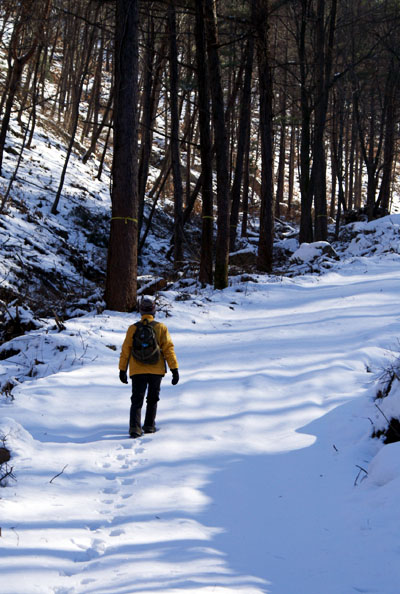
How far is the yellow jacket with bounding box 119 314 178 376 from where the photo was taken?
5594 mm

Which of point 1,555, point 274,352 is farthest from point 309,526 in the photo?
point 274,352

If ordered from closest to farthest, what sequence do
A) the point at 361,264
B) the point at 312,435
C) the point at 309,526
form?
the point at 309,526, the point at 312,435, the point at 361,264

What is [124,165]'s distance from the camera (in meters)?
9.53

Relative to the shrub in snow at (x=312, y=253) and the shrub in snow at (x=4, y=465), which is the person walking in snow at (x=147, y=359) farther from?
the shrub in snow at (x=312, y=253)

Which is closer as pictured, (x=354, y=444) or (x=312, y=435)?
(x=354, y=444)

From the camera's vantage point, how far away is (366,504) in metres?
3.75

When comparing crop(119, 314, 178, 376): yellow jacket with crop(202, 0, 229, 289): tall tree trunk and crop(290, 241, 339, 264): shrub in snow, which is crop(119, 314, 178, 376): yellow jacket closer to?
crop(202, 0, 229, 289): tall tree trunk

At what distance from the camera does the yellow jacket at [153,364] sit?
5.59 m

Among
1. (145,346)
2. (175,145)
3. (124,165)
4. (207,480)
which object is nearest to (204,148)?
(124,165)

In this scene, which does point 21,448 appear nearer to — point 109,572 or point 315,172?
point 109,572

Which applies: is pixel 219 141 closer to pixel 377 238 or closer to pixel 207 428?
pixel 207 428

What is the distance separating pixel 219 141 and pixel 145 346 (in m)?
8.12

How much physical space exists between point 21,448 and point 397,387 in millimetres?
3591

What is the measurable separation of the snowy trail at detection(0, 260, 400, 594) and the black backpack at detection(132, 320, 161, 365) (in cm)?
80
